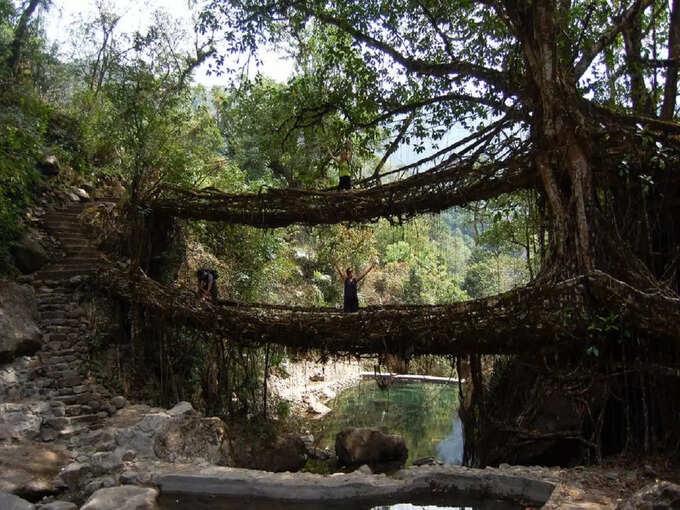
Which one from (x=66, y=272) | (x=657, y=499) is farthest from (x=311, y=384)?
(x=657, y=499)

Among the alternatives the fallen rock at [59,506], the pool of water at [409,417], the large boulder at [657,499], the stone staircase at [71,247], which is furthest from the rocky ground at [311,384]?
the large boulder at [657,499]

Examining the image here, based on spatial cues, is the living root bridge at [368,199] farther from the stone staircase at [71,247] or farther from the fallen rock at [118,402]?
the fallen rock at [118,402]

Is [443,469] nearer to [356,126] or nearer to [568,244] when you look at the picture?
[568,244]

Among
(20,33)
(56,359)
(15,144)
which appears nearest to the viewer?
(15,144)

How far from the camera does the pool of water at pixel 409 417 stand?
29.9 feet

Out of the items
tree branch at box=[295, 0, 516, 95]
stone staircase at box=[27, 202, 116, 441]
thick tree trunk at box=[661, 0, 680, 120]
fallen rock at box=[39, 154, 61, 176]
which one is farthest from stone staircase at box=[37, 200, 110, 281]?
thick tree trunk at box=[661, 0, 680, 120]

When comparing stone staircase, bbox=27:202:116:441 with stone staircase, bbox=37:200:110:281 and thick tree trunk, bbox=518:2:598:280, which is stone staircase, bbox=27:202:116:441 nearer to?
stone staircase, bbox=37:200:110:281

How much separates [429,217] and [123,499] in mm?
5420

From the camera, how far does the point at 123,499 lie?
4281 mm

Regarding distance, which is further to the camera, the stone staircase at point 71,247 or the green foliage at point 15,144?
the stone staircase at point 71,247

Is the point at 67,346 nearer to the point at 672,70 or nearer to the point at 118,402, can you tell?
the point at 118,402

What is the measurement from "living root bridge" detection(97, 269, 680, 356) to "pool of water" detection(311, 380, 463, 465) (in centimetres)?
347

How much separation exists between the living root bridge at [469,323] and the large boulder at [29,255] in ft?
11.1

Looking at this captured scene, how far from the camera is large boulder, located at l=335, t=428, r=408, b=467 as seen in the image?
761cm
